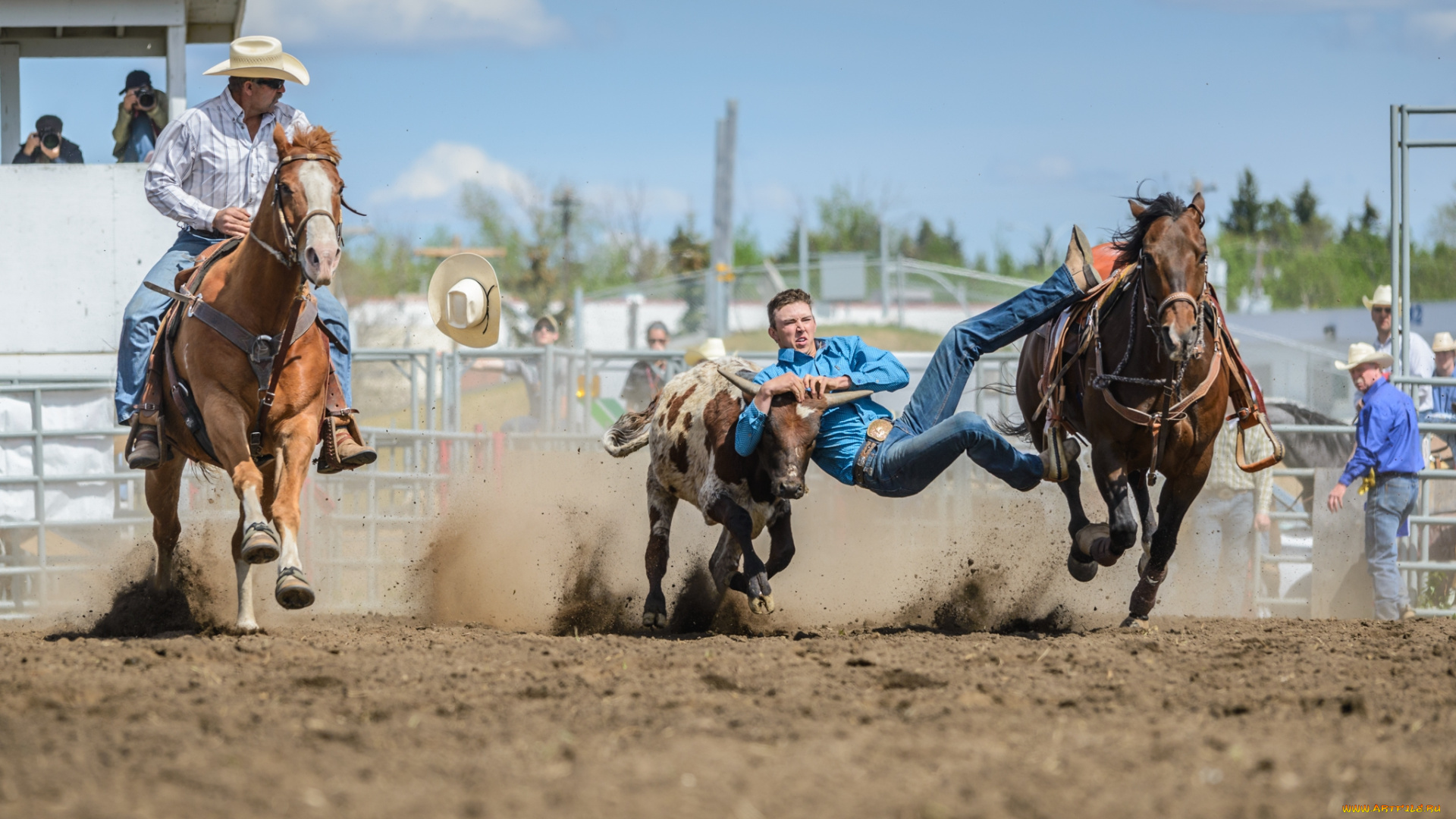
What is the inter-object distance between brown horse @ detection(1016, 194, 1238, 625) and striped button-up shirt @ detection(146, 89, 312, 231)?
3939 millimetres

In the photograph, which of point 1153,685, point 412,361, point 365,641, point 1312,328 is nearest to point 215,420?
point 365,641

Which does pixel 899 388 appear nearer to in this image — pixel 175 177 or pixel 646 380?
pixel 175 177

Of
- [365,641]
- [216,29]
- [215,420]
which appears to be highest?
[216,29]

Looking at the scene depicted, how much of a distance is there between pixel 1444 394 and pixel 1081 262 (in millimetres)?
4400

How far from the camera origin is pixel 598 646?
5801 mm

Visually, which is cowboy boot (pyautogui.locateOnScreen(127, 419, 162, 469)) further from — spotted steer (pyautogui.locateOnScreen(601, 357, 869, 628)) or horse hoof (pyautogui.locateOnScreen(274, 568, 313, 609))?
spotted steer (pyautogui.locateOnScreen(601, 357, 869, 628))

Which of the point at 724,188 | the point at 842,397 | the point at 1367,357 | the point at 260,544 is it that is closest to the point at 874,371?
the point at 842,397

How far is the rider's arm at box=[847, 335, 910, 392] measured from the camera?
6.52m

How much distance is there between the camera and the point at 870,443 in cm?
644

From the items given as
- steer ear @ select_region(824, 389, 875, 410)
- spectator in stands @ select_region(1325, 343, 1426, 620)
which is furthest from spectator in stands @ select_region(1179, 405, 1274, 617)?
steer ear @ select_region(824, 389, 875, 410)

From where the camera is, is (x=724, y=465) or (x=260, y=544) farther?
(x=724, y=465)

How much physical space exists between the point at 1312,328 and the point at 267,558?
106ft

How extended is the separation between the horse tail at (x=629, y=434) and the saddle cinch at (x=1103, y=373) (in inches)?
83.4

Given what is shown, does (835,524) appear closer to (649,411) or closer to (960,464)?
(960,464)
